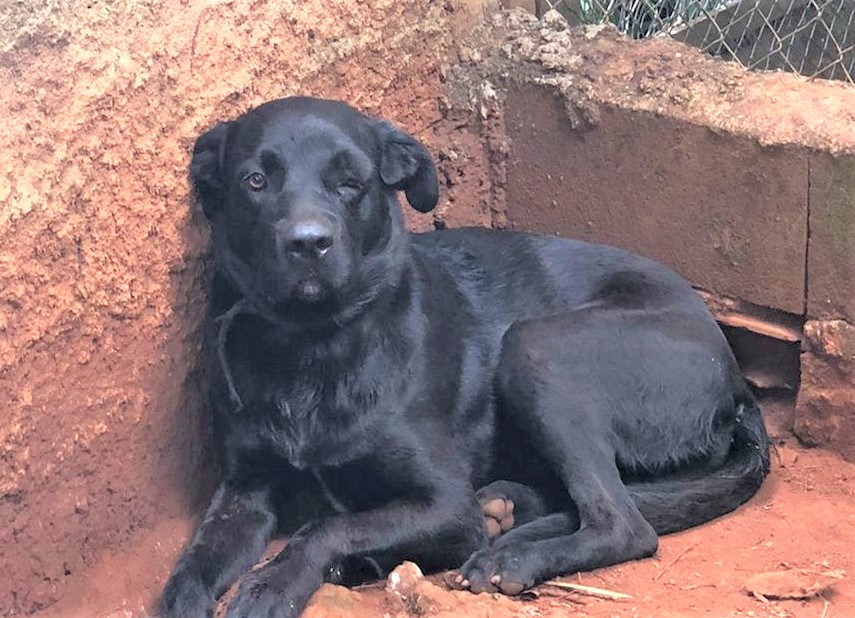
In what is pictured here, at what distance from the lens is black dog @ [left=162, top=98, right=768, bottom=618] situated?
10.8 feet

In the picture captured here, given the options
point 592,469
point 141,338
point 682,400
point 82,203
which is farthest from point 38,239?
point 682,400

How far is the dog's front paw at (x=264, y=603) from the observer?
3045 mm

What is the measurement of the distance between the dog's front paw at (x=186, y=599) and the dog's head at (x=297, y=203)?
28.2 inches

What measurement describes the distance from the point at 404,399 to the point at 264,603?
70 centimetres

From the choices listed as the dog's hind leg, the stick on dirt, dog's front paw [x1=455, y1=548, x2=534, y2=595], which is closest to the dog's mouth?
the dog's hind leg

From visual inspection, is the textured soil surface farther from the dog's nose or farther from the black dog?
the dog's nose

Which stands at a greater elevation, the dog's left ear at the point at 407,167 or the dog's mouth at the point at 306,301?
the dog's left ear at the point at 407,167

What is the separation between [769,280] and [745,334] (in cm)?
23

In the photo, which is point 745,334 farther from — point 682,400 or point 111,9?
point 111,9

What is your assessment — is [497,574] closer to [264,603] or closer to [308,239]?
[264,603]

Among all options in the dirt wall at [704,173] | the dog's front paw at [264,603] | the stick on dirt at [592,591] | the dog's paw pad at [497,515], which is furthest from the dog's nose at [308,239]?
the dirt wall at [704,173]

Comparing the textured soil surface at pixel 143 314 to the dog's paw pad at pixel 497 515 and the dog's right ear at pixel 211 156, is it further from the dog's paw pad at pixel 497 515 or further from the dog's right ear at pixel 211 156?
the dog's paw pad at pixel 497 515

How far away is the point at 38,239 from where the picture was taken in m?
3.01

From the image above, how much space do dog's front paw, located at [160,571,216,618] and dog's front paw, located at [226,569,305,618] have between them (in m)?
0.10
